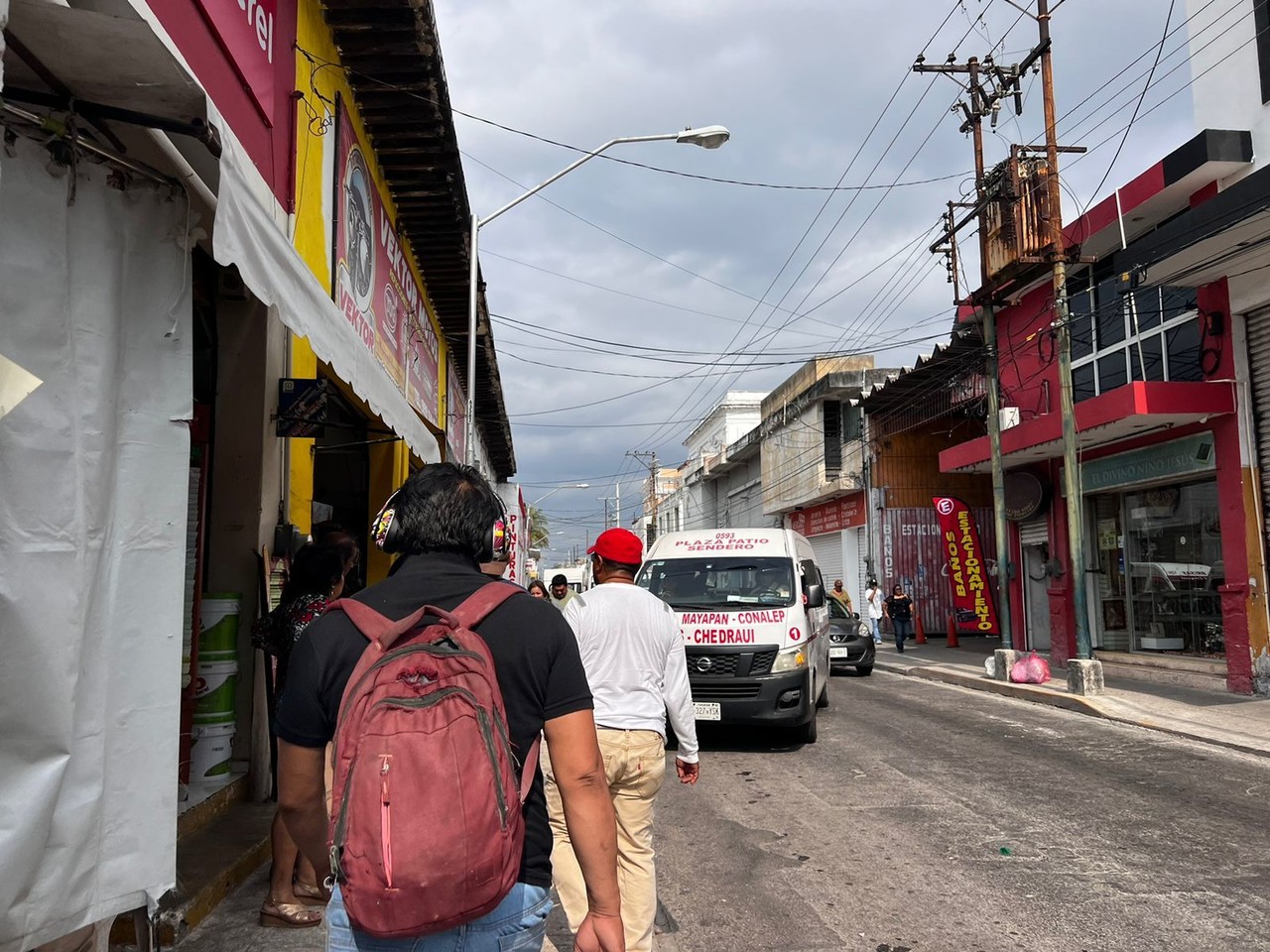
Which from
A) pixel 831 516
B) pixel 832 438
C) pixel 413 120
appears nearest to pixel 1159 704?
pixel 413 120

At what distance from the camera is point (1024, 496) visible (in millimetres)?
18969

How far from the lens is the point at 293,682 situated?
1987 millimetres

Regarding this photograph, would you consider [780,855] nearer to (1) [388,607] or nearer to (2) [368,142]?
(1) [388,607]

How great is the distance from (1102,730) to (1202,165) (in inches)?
311

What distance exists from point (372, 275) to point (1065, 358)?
33.9ft

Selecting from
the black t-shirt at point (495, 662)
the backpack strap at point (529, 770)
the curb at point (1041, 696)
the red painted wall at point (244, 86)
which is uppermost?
the red painted wall at point (244, 86)

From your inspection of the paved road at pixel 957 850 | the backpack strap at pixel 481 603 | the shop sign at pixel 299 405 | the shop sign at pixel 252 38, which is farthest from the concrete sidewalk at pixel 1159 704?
the shop sign at pixel 252 38

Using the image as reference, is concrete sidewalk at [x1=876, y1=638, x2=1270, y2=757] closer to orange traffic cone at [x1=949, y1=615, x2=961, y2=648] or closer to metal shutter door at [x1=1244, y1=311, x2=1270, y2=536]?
metal shutter door at [x1=1244, y1=311, x2=1270, y2=536]

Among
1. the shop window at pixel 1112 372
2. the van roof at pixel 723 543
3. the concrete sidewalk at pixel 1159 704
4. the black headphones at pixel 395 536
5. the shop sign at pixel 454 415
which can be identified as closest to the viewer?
the black headphones at pixel 395 536

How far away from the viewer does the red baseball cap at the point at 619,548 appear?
164 inches

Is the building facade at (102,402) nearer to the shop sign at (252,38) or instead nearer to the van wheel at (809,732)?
the shop sign at (252,38)

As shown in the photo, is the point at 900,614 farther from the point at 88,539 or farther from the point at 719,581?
the point at 88,539

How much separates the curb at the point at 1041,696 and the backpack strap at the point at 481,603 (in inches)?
379

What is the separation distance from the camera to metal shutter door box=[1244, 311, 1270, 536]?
12930 millimetres
